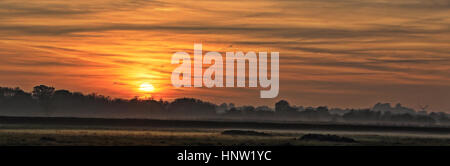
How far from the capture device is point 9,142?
83.6m
